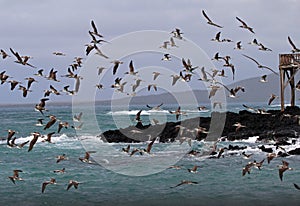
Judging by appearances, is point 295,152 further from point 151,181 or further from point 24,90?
point 24,90

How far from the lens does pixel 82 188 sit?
85.3 ft

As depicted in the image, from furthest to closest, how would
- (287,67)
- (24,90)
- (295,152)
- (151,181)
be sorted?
(287,67) < (295,152) < (151,181) < (24,90)

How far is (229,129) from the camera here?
45938mm

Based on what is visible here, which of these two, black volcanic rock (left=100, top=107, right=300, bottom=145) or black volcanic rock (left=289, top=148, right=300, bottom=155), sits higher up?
black volcanic rock (left=100, top=107, right=300, bottom=145)

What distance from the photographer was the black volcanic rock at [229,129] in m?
40.9

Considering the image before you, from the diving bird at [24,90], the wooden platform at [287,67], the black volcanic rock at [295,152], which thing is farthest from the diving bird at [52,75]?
the wooden platform at [287,67]

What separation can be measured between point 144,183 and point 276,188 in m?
6.51

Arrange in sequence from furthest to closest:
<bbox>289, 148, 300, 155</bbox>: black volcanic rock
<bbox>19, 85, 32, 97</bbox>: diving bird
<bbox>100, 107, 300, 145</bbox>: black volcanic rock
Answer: <bbox>100, 107, 300, 145</bbox>: black volcanic rock → <bbox>289, 148, 300, 155</bbox>: black volcanic rock → <bbox>19, 85, 32, 97</bbox>: diving bird

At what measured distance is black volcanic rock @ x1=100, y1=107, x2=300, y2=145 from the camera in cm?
4094

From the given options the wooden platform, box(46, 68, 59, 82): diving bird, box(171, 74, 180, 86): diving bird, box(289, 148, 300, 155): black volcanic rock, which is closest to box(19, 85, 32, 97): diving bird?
box(46, 68, 59, 82): diving bird

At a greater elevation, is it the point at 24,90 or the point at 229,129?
the point at 24,90

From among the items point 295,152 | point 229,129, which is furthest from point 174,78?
point 229,129

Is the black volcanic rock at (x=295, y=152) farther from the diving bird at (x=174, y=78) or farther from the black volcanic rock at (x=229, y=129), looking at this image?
the diving bird at (x=174, y=78)

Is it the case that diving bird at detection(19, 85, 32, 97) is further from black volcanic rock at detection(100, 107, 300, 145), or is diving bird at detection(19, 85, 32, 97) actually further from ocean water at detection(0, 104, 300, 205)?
black volcanic rock at detection(100, 107, 300, 145)
